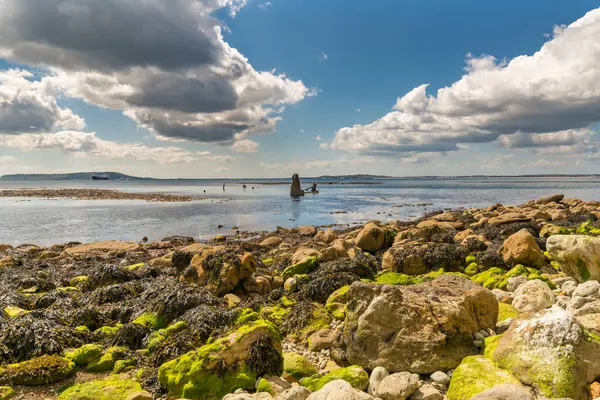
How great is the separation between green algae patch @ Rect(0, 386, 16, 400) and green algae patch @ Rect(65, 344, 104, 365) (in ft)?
3.25

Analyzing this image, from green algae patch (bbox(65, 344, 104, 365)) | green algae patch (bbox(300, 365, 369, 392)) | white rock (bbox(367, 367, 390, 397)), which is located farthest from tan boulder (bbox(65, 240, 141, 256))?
white rock (bbox(367, 367, 390, 397))

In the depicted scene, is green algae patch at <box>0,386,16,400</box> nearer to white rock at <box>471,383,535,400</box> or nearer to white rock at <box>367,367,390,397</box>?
white rock at <box>367,367,390,397</box>

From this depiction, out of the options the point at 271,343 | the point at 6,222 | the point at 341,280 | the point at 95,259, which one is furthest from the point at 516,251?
the point at 6,222

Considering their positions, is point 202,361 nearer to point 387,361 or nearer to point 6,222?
point 387,361

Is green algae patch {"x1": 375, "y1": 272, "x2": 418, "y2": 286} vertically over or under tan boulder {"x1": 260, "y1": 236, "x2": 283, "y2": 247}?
over

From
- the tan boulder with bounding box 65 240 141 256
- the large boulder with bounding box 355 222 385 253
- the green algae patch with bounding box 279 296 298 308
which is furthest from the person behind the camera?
the tan boulder with bounding box 65 240 141 256

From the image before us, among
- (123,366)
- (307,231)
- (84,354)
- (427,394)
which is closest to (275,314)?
(123,366)

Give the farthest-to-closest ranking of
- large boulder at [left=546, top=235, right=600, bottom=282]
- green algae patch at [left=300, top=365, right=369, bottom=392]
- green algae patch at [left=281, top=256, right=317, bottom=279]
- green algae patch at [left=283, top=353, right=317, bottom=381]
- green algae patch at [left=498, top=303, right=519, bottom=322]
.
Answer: green algae patch at [left=281, top=256, right=317, bottom=279]
large boulder at [left=546, top=235, right=600, bottom=282]
green algae patch at [left=498, top=303, right=519, bottom=322]
green algae patch at [left=283, top=353, right=317, bottom=381]
green algae patch at [left=300, top=365, right=369, bottom=392]

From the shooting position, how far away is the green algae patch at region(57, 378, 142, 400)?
5.13m

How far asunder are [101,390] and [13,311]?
17.7 feet

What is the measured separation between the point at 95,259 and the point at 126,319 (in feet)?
30.8

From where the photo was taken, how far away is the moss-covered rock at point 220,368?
17.5 ft

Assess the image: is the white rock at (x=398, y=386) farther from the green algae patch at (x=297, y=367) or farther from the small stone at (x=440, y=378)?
the green algae patch at (x=297, y=367)

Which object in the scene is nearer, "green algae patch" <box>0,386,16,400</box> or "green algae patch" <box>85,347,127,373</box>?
"green algae patch" <box>0,386,16,400</box>
